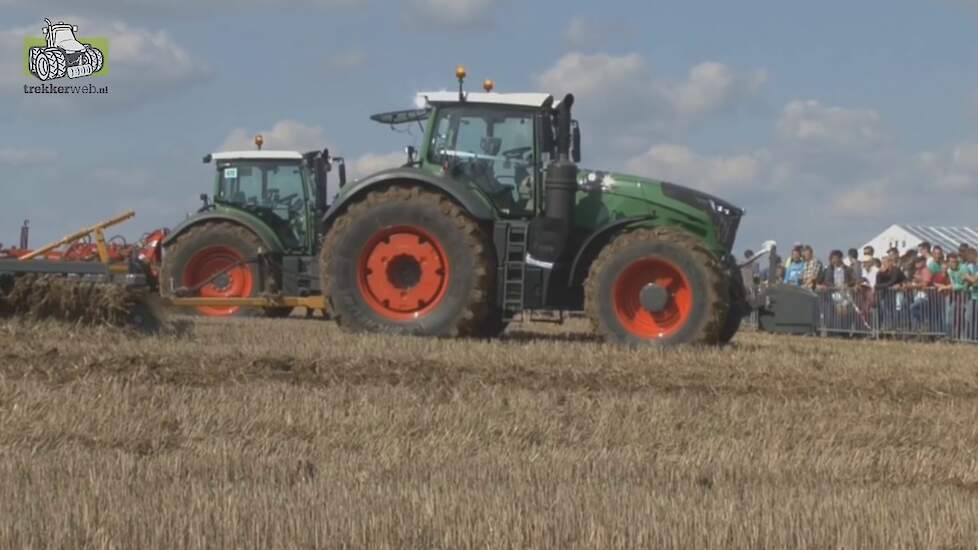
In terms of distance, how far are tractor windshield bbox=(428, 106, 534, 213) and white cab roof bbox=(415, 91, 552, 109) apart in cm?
8

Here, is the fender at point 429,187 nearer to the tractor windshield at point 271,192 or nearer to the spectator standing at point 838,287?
the tractor windshield at point 271,192

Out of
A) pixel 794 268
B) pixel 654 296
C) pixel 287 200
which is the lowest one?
pixel 654 296

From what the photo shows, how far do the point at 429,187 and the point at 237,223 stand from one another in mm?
6455

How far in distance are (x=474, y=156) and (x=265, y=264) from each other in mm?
5766

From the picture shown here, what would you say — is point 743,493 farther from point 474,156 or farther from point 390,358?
point 474,156

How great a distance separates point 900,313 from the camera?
19766 millimetres

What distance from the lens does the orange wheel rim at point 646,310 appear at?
44.7 ft

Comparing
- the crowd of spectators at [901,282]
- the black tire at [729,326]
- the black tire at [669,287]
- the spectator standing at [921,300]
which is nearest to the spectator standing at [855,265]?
the crowd of spectators at [901,282]

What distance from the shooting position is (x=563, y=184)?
13.8m

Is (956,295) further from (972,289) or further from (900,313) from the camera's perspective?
(900,313)

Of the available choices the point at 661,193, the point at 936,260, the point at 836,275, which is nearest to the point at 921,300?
the point at 936,260

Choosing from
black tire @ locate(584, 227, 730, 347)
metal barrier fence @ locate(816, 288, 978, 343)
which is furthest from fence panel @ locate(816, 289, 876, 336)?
black tire @ locate(584, 227, 730, 347)

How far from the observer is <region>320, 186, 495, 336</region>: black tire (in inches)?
547

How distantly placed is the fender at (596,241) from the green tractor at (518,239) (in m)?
0.01
